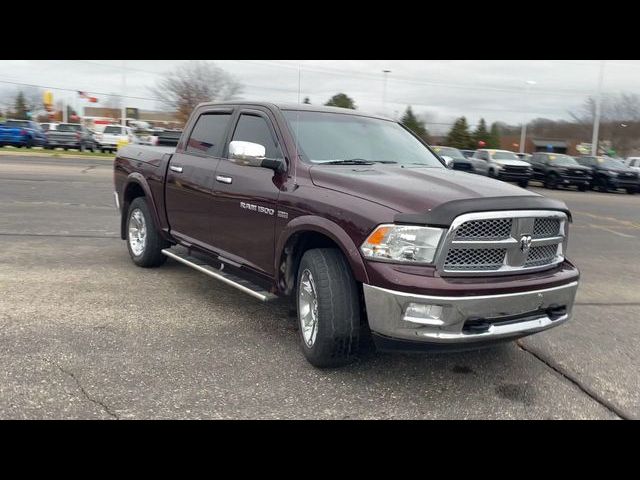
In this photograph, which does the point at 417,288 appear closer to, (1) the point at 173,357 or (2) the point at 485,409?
(2) the point at 485,409

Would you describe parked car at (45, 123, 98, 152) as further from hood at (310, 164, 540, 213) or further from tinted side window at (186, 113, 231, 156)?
hood at (310, 164, 540, 213)

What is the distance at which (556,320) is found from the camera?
13.3 ft

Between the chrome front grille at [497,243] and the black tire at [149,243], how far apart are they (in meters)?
3.90

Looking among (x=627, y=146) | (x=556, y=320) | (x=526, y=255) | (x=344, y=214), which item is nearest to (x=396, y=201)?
(x=344, y=214)

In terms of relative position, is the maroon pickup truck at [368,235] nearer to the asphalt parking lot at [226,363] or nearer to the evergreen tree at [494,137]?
the asphalt parking lot at [226,363]

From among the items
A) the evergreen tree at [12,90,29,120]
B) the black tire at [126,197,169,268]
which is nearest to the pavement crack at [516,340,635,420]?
the black tire at [126,197,169,268]

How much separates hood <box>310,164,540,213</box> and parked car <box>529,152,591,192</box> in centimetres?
2414

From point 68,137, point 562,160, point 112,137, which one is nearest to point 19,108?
point 68,137

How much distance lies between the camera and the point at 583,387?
4.14 m

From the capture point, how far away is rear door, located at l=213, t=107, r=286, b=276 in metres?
4.65

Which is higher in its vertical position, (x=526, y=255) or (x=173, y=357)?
(x=526, y=255)

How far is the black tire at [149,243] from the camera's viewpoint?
660 cm
